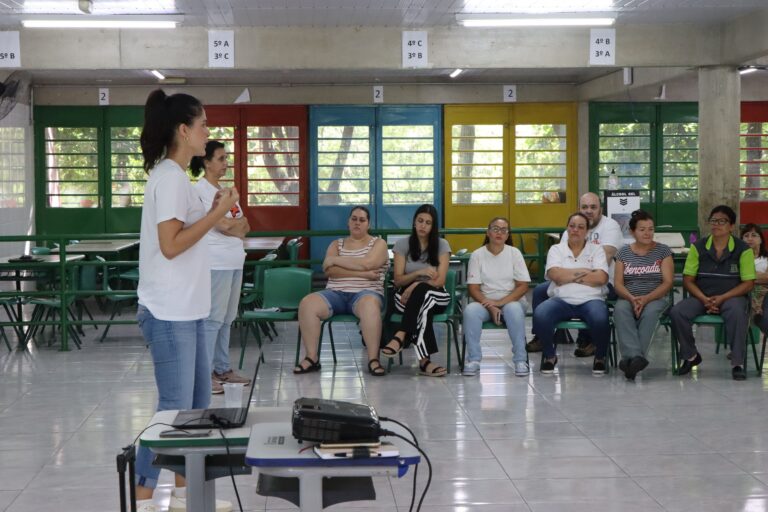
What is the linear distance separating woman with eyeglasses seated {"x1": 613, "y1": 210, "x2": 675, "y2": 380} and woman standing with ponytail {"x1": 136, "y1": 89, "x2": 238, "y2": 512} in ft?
14.1

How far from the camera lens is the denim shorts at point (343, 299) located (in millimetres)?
7555

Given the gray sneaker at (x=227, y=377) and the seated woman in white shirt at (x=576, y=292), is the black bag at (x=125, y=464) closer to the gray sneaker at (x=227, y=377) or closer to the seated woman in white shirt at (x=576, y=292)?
the gray sneaker at (x=227, y=377)

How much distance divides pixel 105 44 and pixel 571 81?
7275 millimetres

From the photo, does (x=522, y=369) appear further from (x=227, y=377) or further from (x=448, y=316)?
(x=227, y=377)

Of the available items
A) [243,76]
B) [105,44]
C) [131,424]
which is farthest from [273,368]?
[243,76]

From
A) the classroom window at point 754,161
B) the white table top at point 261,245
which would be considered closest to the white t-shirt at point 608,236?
the white table top at point 261,245

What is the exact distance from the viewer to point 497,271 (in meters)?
7.62

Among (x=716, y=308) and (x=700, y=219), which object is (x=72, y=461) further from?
(x=700, y=219)

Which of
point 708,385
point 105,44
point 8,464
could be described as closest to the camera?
point 8,464

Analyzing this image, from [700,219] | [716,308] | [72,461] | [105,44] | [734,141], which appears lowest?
[72,461]

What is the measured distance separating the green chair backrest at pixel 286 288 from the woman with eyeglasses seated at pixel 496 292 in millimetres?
1226

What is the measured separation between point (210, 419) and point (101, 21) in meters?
6.86

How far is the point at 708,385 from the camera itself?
6.96 metres

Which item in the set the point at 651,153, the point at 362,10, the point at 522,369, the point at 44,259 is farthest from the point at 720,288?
the point at 651,153
